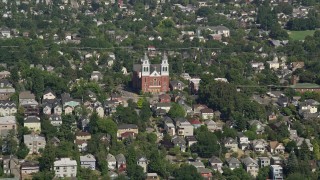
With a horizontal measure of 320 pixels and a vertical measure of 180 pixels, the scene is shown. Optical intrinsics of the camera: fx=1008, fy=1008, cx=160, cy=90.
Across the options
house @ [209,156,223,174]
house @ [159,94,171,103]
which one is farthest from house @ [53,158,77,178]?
house @ [159,94,171,103]

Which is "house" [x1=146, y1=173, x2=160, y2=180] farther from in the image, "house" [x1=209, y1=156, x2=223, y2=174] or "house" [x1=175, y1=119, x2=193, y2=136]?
"house" [x1=175, y1=119, x2=193, y2=136]

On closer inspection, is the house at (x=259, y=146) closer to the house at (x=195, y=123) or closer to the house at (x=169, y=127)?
the house at (x=195, y=123)

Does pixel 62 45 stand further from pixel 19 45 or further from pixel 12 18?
pixel 12 18

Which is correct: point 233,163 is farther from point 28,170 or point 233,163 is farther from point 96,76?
point 96,76

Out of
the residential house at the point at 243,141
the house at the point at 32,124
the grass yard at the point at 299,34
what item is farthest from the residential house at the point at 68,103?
the grass yard at the point at 299,34

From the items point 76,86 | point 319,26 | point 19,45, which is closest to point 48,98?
point 76,86

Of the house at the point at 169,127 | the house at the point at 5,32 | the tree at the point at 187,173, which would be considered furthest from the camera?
the house at the point at 5,32

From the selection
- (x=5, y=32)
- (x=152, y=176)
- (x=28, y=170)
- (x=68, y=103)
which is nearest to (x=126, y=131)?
(x=68, y=103)
